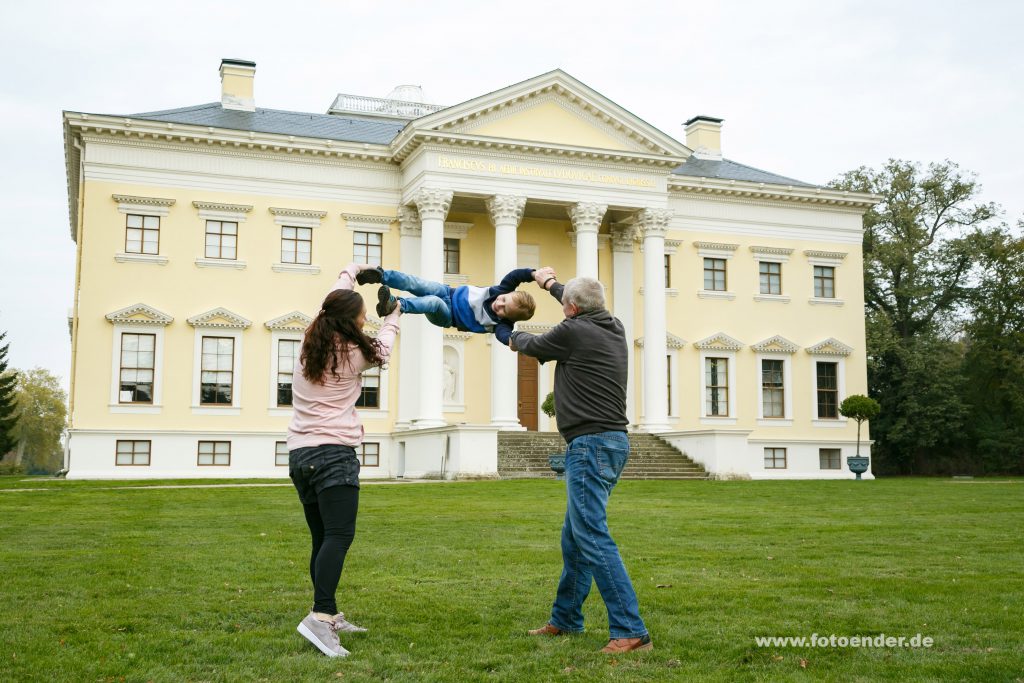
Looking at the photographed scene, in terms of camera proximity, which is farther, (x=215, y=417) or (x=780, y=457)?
(x=780, y=457)

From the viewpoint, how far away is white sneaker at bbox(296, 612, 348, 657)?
600cm

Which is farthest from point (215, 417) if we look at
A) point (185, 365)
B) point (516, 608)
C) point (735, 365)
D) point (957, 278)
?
point (957, 278)

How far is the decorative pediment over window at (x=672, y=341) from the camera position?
37.1 metres

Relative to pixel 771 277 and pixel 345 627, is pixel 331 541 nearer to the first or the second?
pixel 345 627

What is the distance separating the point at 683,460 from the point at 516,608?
25.3m

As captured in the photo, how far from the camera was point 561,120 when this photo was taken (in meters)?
34.2

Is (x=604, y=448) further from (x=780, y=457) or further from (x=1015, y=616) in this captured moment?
(x=780, y=457)

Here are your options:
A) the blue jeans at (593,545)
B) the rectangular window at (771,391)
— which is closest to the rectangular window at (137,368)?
the rectangular window at (771,391)

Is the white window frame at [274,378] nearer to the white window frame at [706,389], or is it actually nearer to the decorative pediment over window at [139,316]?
the decorative pediment over window at [139,316]

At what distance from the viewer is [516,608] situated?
7.53 meters

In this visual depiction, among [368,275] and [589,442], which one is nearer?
[589,442]

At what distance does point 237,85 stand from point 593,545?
111 ft

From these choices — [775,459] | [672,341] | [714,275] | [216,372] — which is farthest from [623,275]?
[216,372]

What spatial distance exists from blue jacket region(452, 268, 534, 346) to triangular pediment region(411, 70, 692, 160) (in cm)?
2585
